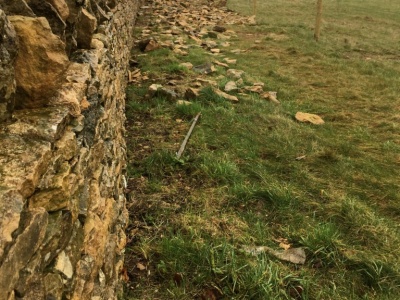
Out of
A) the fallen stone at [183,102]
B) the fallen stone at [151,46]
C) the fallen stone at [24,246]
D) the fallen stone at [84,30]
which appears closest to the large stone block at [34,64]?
the fallen stone at [24,246]

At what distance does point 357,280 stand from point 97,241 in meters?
2.18

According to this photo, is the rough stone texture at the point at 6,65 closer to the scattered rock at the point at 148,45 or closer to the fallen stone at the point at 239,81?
the fallen stone at the point at 239,81

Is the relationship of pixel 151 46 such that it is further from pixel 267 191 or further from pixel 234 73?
pixel 267 191

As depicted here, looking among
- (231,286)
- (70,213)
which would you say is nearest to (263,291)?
(231,286)

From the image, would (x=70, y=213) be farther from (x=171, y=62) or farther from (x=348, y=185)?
(x=171, y=62)

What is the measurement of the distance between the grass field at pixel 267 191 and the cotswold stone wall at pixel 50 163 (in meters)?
0.82

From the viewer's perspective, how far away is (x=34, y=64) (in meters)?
1.75

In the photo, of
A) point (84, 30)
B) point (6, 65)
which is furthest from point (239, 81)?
point (6, 65)

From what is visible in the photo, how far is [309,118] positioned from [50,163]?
17.9ft

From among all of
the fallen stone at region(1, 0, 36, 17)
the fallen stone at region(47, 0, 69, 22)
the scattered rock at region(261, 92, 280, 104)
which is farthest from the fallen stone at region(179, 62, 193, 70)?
the fallen stone at region(1, 0, 36, 17)

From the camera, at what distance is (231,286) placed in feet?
9.57

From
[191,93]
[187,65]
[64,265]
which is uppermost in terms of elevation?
[64,265]

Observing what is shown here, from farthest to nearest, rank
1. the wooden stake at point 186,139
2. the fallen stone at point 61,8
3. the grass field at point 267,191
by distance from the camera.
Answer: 1. the wooden stake at point 186,139
2. the grass field at point 267,191
3. the fallen stone at point 61,8

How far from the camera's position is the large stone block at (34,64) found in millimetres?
1703
